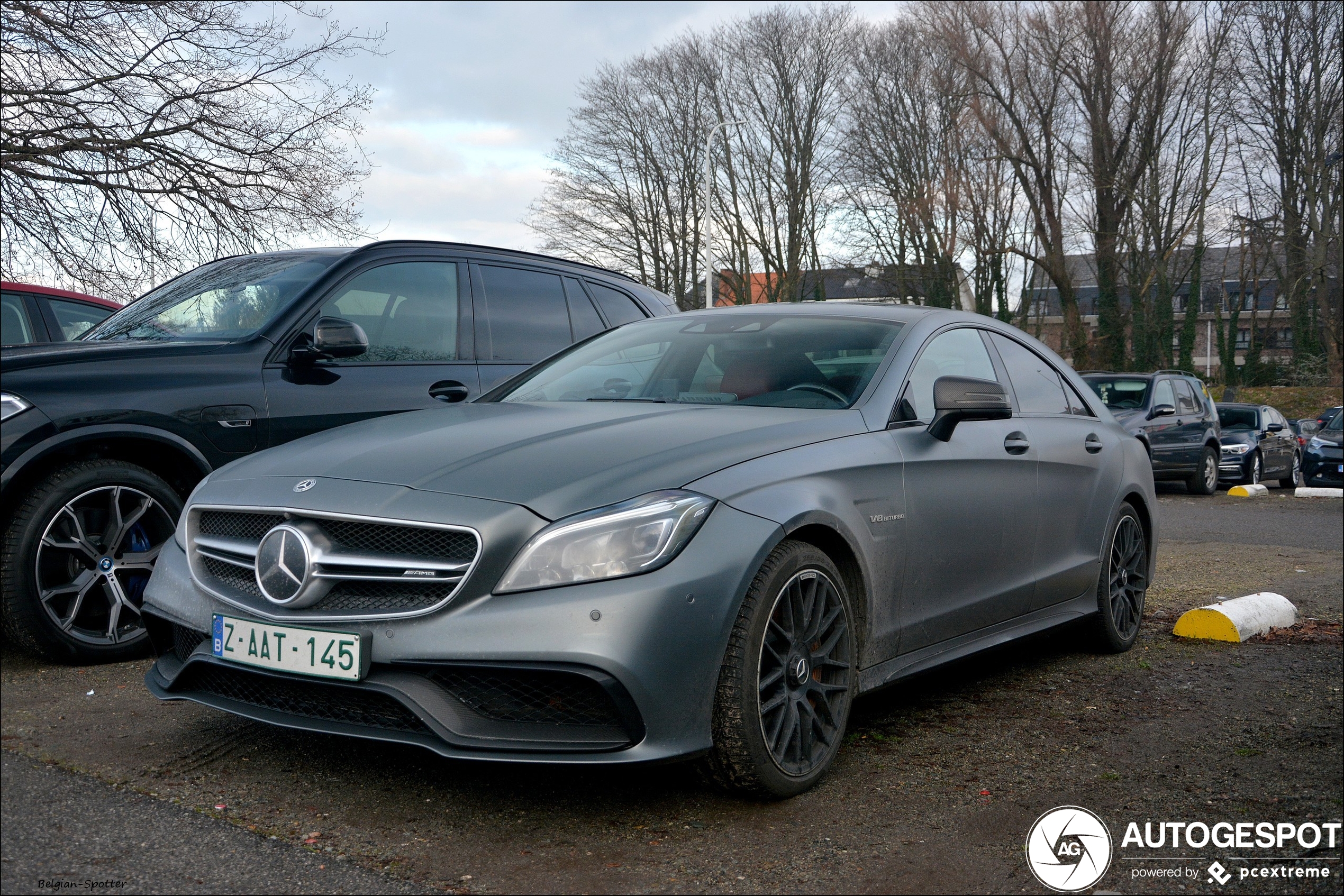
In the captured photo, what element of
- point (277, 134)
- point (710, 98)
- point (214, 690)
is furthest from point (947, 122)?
point (214, 690)

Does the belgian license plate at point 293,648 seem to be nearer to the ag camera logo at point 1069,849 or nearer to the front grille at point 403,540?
the front grille at point 403,540

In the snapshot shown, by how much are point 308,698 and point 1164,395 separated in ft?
51.4

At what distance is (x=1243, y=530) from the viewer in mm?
11273

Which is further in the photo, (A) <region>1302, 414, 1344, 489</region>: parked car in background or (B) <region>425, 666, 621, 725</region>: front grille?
(A) <region>1302, 414, 1344, 489</region>: parked car in background

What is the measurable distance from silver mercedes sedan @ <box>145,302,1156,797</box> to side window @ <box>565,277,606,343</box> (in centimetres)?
209

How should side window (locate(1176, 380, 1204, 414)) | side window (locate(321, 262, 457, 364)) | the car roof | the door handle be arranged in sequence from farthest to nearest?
1. side window (locate(1176, 380, 1204, 414))
2. the car roof
3. side window (locate(321, 262, 457, 364))
4. the door handle

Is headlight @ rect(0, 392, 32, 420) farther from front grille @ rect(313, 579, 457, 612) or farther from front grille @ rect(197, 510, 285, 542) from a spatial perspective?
front grille @ rect(313, 579, 457, 612)

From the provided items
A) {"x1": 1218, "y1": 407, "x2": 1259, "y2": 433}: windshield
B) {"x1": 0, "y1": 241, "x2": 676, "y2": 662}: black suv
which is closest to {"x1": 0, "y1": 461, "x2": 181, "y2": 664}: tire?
{"x1": 0, "y1": 241, "x2": 676, "y2": 662}: black suv

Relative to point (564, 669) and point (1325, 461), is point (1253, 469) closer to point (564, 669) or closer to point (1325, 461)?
point (1325, 461)

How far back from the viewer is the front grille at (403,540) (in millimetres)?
2883

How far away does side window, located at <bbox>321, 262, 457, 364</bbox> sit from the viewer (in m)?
5.41

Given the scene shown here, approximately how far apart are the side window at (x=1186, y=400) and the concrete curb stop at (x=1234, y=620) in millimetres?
11374

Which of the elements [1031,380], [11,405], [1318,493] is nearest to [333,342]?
[11,405]

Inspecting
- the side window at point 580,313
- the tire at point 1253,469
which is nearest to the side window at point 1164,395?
the tire at point 1253,469
